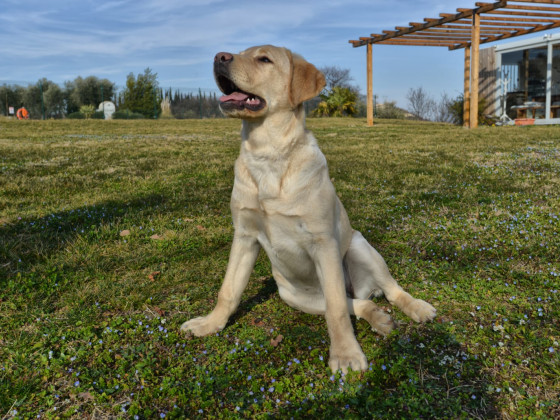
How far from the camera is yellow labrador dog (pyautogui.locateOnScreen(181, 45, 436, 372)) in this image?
2.67 meters

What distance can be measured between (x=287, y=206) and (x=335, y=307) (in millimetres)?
678

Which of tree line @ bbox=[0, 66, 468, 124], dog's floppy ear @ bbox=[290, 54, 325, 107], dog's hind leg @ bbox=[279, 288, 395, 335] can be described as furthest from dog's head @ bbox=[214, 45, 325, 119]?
tree line @ bbox=[0, 66, 468, 124]

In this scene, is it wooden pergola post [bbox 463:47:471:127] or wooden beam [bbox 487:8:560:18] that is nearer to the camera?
wooden beam [bbox 487:8:560:18]

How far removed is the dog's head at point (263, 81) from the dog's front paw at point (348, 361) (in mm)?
1573

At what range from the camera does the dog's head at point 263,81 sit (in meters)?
2.78

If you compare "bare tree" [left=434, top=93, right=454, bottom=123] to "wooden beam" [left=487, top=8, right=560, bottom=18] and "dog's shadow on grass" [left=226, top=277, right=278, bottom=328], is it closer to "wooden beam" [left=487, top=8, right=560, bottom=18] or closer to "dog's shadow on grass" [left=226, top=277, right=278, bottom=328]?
"wooden beam" [left=487, top=8, right=560, bottom=18]

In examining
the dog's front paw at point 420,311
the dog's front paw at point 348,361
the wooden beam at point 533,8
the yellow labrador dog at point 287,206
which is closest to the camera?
the dog's front paw at point 348,361

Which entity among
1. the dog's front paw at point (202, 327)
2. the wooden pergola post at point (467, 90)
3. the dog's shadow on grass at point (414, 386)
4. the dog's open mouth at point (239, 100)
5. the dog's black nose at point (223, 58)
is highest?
the wooden pergola post at point (467, 90)

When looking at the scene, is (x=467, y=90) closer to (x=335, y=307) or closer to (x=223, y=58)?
(x=223, y=58)

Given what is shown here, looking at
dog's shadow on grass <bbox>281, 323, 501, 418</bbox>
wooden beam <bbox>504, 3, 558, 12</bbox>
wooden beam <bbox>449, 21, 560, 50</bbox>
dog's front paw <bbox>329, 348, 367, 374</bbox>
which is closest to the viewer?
dog's shadow on grass <bbox>281, 323, 501, 418</bbox>

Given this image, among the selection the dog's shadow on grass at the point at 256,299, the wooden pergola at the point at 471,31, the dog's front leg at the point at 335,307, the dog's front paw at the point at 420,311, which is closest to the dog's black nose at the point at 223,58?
the dog's front leg at the point at 335,307

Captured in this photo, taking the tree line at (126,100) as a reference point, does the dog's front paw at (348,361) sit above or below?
below

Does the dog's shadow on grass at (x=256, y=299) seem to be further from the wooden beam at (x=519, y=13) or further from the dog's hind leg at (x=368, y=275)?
the wooden beam at (x=519, y=13)

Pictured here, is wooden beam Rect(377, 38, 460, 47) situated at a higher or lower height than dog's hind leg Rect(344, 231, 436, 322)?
higher
